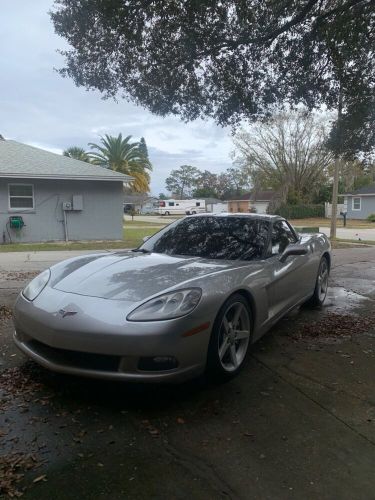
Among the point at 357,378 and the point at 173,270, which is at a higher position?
the point at 173,270

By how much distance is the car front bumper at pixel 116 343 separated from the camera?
9.62ft

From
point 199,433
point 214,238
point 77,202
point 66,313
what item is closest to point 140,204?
point 77,202

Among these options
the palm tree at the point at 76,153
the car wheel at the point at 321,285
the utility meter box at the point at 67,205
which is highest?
the palm tree at the point at 76,153

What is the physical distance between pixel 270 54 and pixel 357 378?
21.3ft

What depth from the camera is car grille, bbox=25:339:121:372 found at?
9.76 feet

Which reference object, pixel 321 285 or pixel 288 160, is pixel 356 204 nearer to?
pixel 288 160

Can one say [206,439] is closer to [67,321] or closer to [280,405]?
[280,405]

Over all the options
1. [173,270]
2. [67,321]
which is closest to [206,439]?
[67,321]

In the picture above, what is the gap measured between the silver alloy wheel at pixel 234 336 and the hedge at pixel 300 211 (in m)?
42.6

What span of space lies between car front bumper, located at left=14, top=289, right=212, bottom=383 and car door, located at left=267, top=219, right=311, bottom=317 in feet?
4.51

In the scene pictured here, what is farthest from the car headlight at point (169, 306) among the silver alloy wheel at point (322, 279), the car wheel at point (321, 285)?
the silver alloy wheel at point (322, 279)

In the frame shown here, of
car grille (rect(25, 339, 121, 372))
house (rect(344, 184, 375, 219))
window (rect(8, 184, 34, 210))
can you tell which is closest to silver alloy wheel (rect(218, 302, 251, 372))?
car grille (rect(25, 339, 121, 372))

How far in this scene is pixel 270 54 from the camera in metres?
8.14

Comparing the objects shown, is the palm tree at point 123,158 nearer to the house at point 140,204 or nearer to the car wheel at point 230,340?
the house at point 140,204
